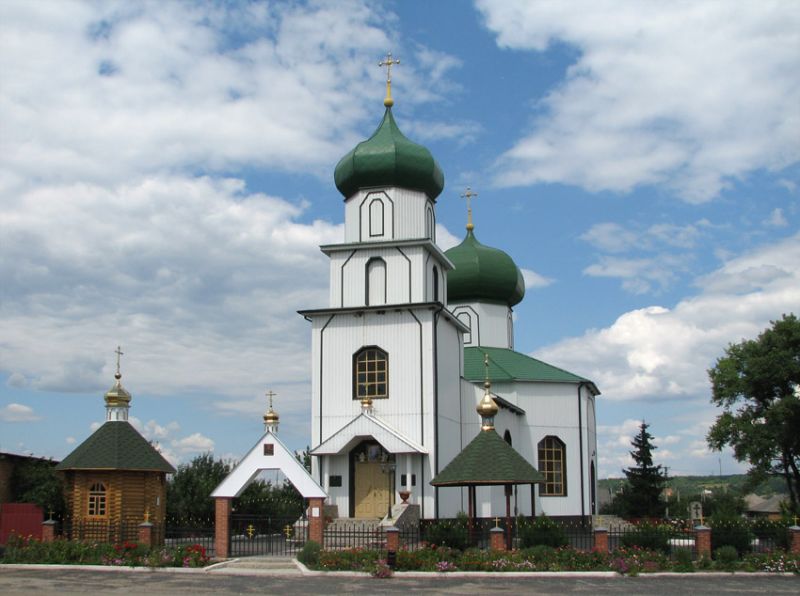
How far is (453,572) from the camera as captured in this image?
733 inches

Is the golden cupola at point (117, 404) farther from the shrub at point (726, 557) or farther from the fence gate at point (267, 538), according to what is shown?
A: the shrub at point (726, 557)

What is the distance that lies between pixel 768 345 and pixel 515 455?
1486 centimetres

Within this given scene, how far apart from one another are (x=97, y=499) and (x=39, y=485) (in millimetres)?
1936

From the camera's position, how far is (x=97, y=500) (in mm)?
23688

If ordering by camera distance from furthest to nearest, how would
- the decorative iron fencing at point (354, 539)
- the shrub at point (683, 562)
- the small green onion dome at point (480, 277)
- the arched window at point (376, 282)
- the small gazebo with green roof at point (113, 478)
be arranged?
the small green onion dome at point (480, 277) < the arched window at point (376, 282) < the small gazebo with green roof at point (113, 478) < the decorative iron fencing at point (354, 539) < the shrub at point (683, 562)

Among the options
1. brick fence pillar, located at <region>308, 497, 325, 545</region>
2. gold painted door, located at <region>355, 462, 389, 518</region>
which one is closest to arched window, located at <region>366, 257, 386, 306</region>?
gold painted door, located at <region>355, 462, 389, 518</region>

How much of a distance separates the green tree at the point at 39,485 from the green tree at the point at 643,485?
25545 millimetres

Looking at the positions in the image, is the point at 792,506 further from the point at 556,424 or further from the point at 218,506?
the point at 218,506

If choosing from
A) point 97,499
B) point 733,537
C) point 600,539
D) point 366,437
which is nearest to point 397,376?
point 366,437

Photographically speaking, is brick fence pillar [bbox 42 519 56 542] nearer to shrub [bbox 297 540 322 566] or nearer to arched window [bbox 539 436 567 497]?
shrub [bbox 297 540 322 566]

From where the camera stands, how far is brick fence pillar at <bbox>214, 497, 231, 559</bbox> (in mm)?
20969

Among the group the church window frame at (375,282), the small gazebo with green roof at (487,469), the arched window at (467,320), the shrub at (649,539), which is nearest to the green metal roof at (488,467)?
the small gazebo with green roof at (487,469)

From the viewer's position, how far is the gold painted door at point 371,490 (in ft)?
86.9

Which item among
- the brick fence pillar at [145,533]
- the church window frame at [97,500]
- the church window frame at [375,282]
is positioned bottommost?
the brick fence pillar at [145,533]
